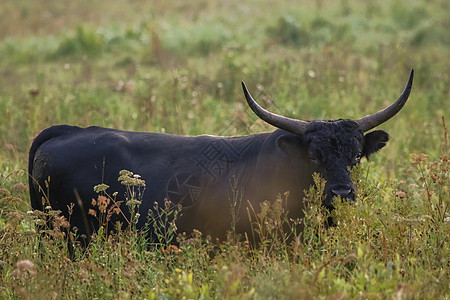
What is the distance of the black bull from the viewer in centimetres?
558

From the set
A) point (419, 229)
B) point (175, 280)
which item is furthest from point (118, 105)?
point (175, 280)

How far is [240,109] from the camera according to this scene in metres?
9.15

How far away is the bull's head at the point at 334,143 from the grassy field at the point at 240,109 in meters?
0.22

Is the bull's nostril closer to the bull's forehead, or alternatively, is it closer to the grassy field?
the grassy field

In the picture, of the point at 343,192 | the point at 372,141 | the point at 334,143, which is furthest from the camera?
the point at 372,141

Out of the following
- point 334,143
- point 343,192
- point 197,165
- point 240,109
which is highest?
point 334,143

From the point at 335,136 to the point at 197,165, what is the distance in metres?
1.26

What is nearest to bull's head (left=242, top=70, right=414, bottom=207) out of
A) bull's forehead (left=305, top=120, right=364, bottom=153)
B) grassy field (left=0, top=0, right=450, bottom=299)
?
bull's forehead (left=305, top=120, right=364, bottom=153)

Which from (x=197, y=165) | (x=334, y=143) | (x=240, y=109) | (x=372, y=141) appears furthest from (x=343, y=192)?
(x=240, y=109)

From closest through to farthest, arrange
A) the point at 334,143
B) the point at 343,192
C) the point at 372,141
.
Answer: the point at 343,192 < the point at 334,143 < the point at 372,141

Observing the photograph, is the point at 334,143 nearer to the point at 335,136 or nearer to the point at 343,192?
the point at 335,136

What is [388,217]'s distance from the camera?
464 cm

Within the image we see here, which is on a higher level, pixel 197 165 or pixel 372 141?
pixel 372 141

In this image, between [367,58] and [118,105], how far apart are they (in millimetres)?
5882
